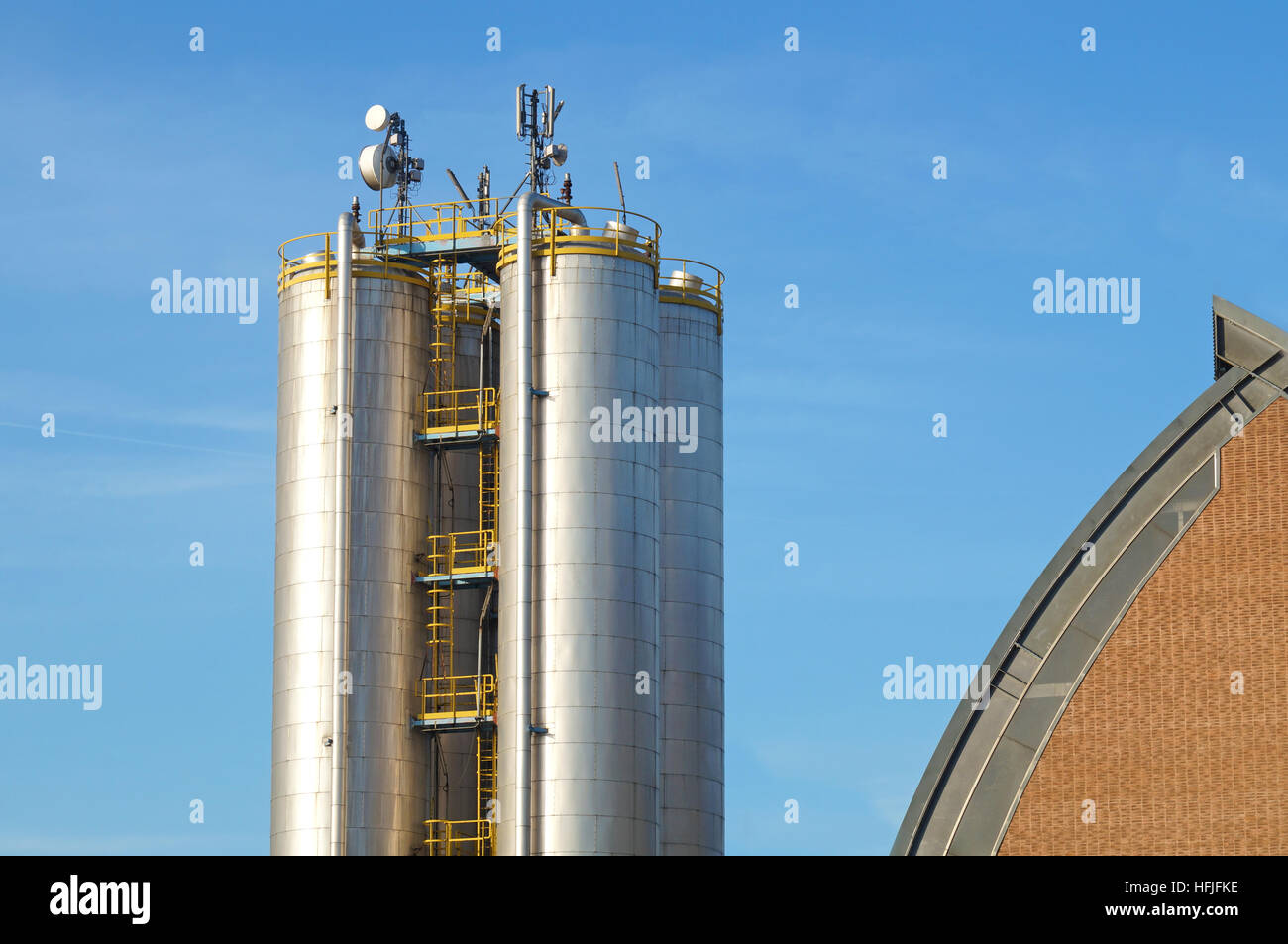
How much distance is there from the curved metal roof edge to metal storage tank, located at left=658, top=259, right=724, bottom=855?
1268cm

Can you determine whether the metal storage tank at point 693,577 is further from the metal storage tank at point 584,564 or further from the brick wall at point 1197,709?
the brick wall at point 1197,709

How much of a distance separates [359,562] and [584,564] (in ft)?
24.0

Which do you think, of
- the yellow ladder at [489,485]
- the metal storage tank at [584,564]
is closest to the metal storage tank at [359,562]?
the yellow ladder at [489,485]

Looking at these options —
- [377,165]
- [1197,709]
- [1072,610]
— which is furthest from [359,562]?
[1197,709]

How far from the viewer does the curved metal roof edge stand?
48.6 metres

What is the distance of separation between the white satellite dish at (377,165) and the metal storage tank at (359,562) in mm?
2948

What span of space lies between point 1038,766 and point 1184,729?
362cm

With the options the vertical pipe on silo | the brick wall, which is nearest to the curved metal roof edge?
the brick wall

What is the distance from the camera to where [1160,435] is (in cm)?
4972

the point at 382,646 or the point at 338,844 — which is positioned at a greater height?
the point at 382,646
